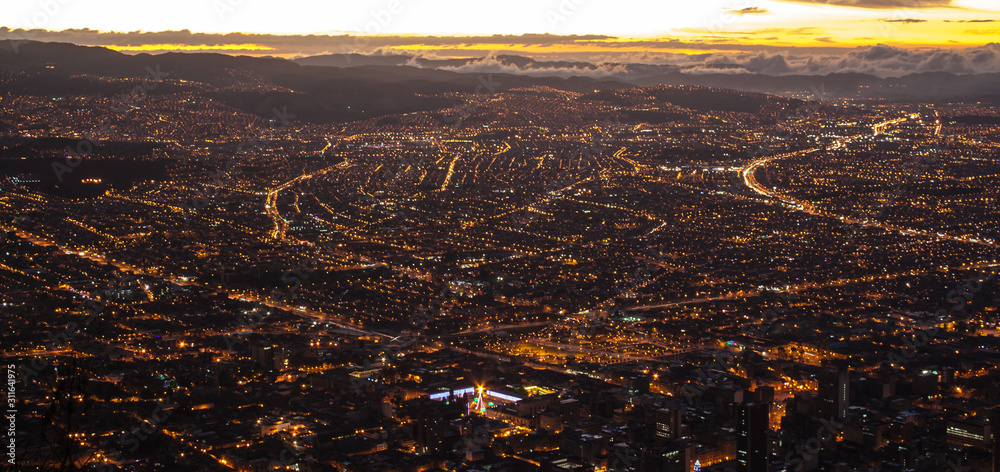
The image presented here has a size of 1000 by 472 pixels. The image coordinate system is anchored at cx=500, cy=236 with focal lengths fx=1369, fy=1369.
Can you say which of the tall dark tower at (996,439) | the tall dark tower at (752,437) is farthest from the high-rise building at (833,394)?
the tall dark tower at (996,439)

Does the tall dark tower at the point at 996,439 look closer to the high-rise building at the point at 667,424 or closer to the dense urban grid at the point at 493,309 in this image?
the dense urban grid at the point at 493,309

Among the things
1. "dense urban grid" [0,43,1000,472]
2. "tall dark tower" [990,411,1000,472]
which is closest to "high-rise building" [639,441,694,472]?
"dense urban grid" [0,43,1000,472]

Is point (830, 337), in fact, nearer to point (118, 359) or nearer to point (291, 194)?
point (118, 359)

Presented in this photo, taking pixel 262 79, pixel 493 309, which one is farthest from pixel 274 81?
pixel 493 309

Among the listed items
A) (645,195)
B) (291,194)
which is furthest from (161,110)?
(645,195)

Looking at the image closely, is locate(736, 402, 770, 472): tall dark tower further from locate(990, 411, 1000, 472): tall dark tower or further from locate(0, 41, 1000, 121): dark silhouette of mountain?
locate(0, 41, 1000, 121): dark silhouette of mountain
